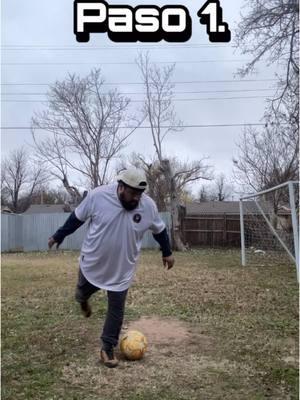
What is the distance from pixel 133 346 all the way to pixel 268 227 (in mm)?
11645

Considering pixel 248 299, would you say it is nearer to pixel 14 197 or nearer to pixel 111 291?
pixel 111 291

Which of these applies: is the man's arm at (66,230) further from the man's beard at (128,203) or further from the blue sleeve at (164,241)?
the blue sleeve at (164,241)

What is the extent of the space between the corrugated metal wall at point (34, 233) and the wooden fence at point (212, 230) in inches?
73.9

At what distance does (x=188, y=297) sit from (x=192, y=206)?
144ft

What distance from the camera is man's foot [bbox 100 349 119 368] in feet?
16.3

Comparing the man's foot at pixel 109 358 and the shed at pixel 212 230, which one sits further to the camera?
the shed at pixel 212 230

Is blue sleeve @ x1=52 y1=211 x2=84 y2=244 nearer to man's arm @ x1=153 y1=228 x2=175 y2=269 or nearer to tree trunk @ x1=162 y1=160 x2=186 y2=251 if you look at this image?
man's arm @ x1=153 y1=228 x2=175 y2=269

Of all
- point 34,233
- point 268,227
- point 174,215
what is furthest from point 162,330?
point 34,233

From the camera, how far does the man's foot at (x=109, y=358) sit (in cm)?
496

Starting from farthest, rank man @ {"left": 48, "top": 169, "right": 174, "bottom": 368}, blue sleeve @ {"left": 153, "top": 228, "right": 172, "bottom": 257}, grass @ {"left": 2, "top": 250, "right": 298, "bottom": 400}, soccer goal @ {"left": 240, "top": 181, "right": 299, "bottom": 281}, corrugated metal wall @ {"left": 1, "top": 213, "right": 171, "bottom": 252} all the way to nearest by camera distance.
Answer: corrugated metal wall @ {"left": 1, "top": 213, "right": 171, "bottom": 252} < soccer goal @ {"left": 240, "top": 181, "right": 299, "bottom": 281} < blue sleeve @ {"left": 153, "top": 228, "right": 172, "bottom": 257} < man @ {"left": 48, "top": 169, "right": 174, "bottom": 368} < grass @ {"left": 2, "top": 250, "right": 298, "bottom": 400}

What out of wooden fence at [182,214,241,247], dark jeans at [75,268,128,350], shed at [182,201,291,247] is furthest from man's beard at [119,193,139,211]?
wooden fence at [182,214,241,247]

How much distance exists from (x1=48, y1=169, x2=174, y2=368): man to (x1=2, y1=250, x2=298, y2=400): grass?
504 millimetres

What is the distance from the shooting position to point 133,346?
5.19 meters

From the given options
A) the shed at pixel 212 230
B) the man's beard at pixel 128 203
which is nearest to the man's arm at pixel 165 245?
the man's beard at pixel 128 203
